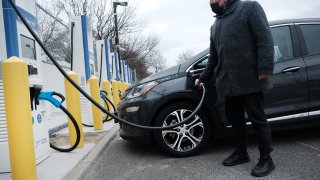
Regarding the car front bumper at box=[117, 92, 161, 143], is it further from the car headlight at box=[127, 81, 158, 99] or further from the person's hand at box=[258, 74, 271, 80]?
the person's hand at box=[258, 74, 271, 80]

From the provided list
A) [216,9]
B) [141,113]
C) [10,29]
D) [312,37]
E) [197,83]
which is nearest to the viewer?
[10,29]

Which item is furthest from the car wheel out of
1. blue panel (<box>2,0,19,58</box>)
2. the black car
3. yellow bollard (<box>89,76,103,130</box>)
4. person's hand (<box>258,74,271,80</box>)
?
yellow bollard (<box>89,76,103,130</box>)

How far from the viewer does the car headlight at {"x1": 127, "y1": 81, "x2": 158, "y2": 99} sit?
439 centimetres

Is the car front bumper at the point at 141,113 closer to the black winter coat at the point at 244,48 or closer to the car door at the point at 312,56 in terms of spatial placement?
the black winter coat at the point at 244,48

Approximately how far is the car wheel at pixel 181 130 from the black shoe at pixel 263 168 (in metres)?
0.88

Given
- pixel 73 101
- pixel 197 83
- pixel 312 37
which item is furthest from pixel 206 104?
pixel 73 101

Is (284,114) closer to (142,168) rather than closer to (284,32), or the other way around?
(284,32)

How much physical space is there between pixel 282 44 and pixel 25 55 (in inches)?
122

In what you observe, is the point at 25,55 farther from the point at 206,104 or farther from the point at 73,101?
the point at 206,104

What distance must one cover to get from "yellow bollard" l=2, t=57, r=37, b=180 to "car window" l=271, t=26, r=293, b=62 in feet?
9.75

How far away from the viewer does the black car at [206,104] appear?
425 centimetres

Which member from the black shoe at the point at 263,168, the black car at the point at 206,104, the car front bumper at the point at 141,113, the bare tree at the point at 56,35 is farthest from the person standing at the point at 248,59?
the bare tree at the point at 56,35

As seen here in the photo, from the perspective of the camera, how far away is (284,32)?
4.55m

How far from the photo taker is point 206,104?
4230 millimetres
